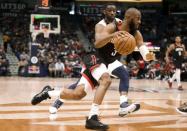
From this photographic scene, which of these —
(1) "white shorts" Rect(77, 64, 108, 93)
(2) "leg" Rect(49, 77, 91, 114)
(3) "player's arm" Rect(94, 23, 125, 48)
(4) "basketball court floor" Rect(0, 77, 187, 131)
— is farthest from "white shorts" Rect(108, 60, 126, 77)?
(4) "basketball court floor" Rect(0, 77, 187, 131)

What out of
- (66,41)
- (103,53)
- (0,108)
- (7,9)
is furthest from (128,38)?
(7,9)

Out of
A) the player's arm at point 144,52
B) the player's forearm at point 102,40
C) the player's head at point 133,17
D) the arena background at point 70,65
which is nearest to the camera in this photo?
the player's forearm at point 102,40

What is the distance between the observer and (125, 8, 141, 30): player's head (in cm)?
746

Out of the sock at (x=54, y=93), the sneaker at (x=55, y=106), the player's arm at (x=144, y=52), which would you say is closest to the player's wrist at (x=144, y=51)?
the player's arm at (x=144, y=52)

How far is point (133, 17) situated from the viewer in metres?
7.51

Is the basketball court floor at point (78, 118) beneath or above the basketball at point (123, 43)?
beneath

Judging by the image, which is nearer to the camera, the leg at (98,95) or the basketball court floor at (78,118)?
the leg at (98,95)

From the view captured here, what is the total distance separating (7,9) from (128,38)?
88.2ft

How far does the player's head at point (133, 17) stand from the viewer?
294 inches

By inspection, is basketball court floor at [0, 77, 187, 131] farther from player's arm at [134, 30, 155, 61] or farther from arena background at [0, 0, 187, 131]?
player's arm at [134, 30, 155, 61]

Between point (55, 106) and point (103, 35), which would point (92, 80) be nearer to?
point (103, 35)

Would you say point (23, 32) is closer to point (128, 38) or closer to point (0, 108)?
point (0, 108)

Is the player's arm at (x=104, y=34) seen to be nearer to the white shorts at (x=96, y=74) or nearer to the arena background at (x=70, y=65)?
the white shorts at (x=96, y=74)

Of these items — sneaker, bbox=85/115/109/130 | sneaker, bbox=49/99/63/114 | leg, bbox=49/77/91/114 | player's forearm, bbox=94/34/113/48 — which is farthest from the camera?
sneaker, bbox=49/99/63/114
